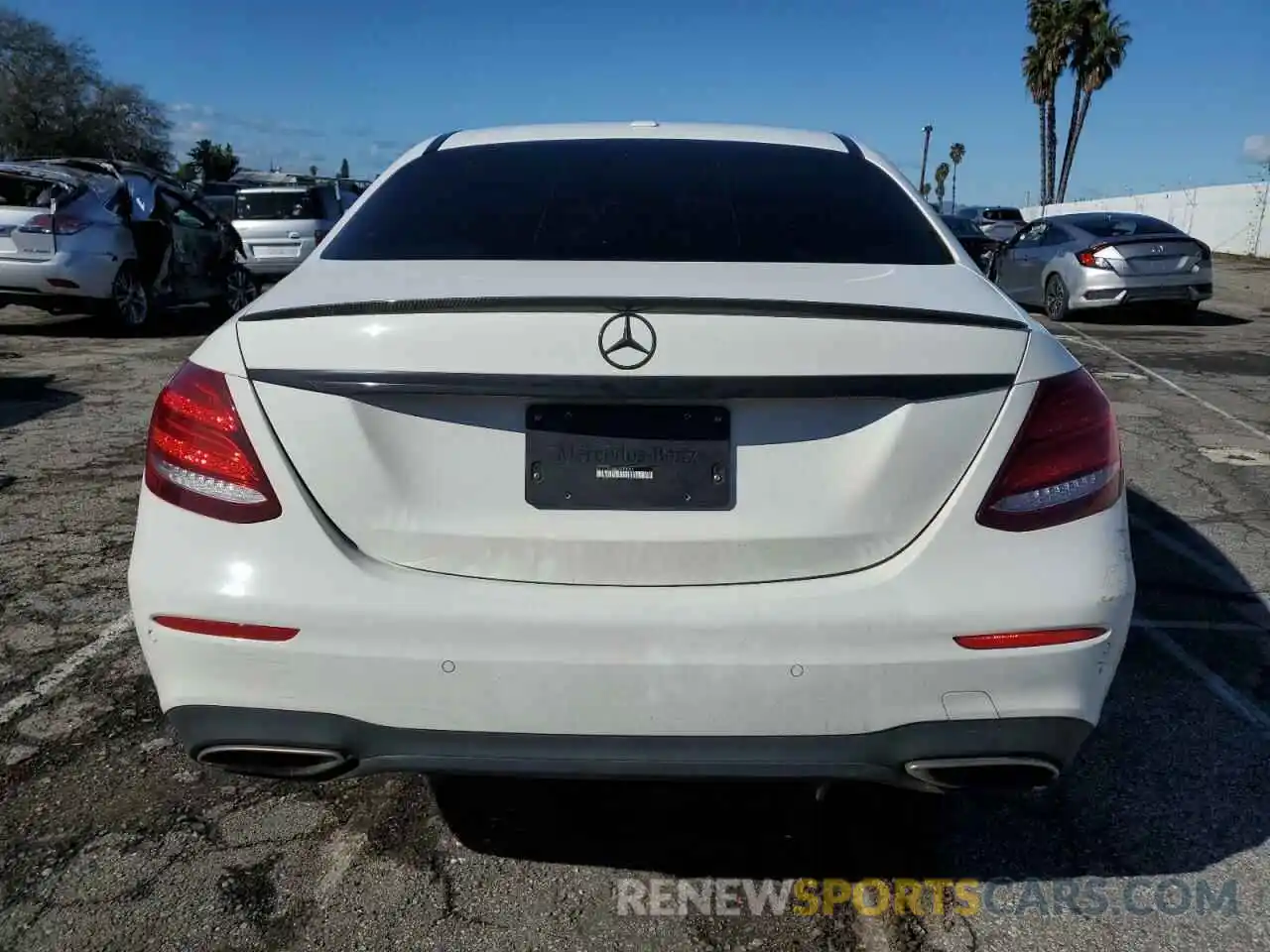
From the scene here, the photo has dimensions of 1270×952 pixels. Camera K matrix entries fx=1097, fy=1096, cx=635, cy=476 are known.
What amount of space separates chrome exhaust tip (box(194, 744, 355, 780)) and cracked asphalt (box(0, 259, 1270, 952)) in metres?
0.39

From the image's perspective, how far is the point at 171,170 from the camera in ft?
216

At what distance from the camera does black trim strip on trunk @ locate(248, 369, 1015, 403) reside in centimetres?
193

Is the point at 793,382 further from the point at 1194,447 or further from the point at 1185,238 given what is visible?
the point at 1185,238

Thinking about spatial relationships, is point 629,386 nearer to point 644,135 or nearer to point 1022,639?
point 1022,639

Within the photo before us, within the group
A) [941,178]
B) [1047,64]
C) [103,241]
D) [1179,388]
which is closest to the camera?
[1179,388]

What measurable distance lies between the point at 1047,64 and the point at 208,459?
54.2 meters

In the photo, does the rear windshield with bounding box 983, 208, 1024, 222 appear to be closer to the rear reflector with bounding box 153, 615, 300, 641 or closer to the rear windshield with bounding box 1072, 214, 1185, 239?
the rear windshield with bounding box 1072, 214, 1185, 239

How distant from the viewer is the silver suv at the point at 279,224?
53.9 ft

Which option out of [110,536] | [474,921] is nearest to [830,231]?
[474,921]

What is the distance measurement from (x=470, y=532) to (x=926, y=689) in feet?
2.84

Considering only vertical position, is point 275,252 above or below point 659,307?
below

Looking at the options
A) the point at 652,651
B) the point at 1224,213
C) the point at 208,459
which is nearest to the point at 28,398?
the point at 208,459

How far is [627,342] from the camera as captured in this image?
6.34ft

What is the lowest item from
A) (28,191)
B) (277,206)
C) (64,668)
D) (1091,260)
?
(64,668)
